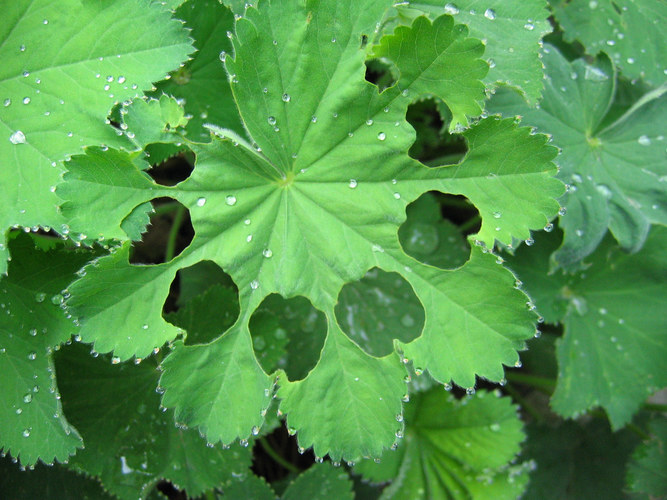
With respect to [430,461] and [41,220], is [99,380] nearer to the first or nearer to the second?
[41,220]

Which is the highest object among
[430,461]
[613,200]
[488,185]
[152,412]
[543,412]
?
[488,185]

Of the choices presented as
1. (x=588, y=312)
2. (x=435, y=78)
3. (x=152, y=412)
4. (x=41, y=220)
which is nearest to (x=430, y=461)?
(x=588, y=312)

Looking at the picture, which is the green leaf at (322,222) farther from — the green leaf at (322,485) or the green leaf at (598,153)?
the green leaf at (322,485)

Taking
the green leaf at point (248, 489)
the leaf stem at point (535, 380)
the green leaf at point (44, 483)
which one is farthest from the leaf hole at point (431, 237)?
the green leaf at point (44, 483)

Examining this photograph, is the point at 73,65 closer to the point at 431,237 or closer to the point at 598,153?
the point at 431,237

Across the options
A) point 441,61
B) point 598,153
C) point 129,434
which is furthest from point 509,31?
point 129,434

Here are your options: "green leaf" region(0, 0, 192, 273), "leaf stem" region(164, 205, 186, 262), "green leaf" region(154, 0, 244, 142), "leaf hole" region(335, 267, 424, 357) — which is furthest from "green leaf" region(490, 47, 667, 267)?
"leaf stem" region(164, 205, 186, 262)
